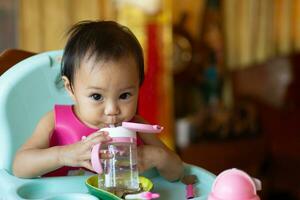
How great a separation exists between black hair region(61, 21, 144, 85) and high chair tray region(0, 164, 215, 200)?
Result: 18 centimetres

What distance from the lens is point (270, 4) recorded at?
3.78m

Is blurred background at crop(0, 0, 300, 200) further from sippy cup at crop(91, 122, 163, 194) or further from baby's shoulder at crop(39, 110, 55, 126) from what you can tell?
sippy cup at crop(91, 122, 163, 194)

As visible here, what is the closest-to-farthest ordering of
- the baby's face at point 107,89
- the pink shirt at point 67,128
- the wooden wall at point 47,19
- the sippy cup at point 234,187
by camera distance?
the sippy cup at point 234,187 → the baby's face at point 107,89 → the pink shirt at point 67,128 → the wooden wall at point 47,19

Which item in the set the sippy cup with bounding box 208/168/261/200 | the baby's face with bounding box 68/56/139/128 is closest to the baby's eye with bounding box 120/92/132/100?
the baby's face with bounding box 68/56/139/128

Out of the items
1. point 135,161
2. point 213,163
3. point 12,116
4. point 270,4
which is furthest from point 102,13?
point 135,161

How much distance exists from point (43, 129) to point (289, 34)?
3184 millimetres

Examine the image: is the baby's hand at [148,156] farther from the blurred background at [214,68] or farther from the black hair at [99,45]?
the blurred background at [214,68]

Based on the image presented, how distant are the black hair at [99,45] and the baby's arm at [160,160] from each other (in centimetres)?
12

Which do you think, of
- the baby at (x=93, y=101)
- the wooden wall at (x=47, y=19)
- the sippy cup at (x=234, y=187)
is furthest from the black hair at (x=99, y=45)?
the wooden wall at (x=47, y=19)

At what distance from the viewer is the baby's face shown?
87cm

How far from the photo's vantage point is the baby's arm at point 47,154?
0.83m

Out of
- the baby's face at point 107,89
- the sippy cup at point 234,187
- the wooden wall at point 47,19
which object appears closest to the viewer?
the sippy cup at point 234,187

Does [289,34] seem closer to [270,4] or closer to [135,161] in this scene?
[270,4]

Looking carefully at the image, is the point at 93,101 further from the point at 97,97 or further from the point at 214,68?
the point at 214,68
